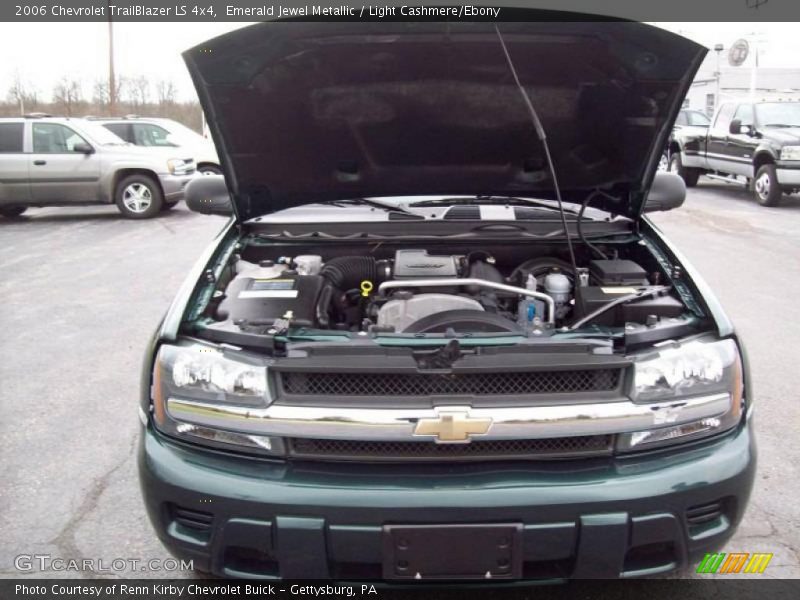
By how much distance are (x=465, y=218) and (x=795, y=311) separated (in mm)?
3850

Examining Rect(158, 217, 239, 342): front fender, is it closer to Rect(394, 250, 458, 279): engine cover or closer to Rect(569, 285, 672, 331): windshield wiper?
Rect(394, 250, 458, 279): engine cover

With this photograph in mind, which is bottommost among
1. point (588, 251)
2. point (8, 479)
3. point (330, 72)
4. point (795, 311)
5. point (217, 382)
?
point (8, 479)

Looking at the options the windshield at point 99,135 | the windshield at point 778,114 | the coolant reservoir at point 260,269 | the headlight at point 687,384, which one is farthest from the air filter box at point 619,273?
the windshield at point 778,114

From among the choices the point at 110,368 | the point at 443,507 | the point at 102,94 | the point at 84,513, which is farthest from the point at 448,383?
the point at 102,94

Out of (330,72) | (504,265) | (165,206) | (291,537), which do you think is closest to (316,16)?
(330,72)

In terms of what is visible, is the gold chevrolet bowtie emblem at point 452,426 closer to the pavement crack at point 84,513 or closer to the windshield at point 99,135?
the pavement crack at point 84,513

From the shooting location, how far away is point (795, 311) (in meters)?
5.82

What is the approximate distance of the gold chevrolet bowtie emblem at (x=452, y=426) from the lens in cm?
197

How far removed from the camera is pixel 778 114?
1262cm

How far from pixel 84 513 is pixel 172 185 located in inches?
386

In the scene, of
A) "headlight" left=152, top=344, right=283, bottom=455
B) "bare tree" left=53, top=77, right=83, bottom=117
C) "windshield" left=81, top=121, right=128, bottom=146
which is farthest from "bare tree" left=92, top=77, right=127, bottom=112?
"headlight" left=152, top=344, right=283, bottom=455

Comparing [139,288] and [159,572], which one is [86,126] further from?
[159,572]

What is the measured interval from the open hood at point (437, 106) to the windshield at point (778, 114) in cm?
1101

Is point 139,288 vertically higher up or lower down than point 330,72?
lower down
